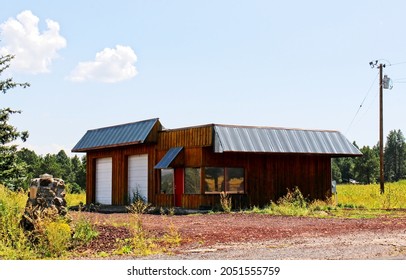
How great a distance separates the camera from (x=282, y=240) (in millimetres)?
13812

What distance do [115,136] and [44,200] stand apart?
18.8 meters

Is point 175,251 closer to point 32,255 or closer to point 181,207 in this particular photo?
point 32,255

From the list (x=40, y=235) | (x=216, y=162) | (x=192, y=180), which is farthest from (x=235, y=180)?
(x=40, y=235)

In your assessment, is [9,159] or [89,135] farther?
[89,135]

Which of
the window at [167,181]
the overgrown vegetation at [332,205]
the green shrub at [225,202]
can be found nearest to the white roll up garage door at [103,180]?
the window at [167,181]

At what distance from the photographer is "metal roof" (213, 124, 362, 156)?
26.2m

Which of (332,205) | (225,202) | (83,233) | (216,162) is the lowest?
(332,205)

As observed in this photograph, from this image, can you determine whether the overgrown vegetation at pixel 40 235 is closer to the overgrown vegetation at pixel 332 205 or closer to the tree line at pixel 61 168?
the overgrown vegetation at pixel 332 205

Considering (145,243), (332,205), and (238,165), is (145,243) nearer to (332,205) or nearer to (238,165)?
(238,165)

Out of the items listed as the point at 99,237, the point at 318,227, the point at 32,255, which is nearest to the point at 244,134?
the point at 318,227

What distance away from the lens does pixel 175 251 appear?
1198cm

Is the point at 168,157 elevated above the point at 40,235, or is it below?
above

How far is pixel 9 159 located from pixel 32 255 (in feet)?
67.4

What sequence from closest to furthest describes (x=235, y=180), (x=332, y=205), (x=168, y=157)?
(x=235, y=180) → (x=168, y=157) → (x=332, y=205)
